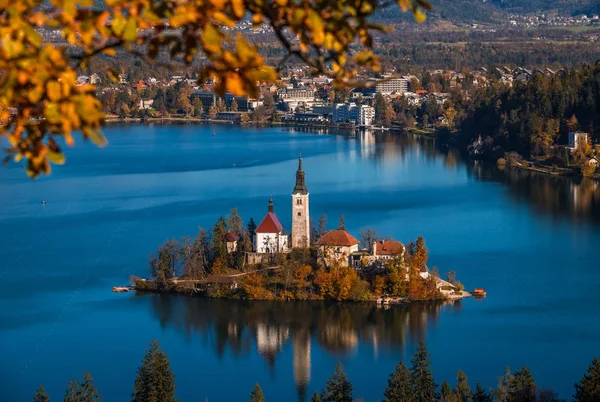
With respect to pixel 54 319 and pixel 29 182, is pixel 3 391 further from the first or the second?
pixel 29 182

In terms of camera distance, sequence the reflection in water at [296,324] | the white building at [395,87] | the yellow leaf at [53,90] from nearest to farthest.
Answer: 1. the yellow leaf at [53,90]
2. the reflection in water at [296,324]
3. the white building at [395,87]

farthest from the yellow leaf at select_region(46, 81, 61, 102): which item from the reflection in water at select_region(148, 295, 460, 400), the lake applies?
the reflection in water at select_region(148, 295, 460, 400)

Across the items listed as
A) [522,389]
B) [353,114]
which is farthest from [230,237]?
[353,114]

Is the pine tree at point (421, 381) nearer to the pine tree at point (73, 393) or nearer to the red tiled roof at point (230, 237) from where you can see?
the pine tree at point (73, 393)

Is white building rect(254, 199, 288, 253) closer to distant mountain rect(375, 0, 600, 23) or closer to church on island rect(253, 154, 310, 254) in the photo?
church on island rect(253, 154, 310, 254)

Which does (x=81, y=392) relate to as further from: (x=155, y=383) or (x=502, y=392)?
(x=502, y=392)

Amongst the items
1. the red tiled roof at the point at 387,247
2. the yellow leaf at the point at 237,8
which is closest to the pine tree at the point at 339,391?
the red tiled roof at the point at 387,247

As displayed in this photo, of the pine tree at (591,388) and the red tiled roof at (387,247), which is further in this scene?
the red tiled roof at (387,247)

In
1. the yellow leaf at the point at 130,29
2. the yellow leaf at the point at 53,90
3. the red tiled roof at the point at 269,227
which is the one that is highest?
the yellow leaf at the point at 130,29
